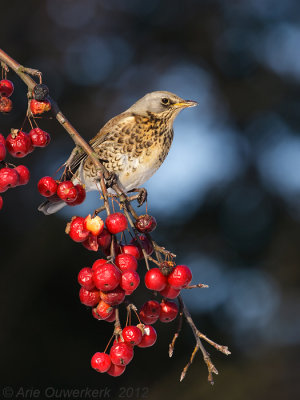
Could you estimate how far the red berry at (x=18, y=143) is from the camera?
722mm

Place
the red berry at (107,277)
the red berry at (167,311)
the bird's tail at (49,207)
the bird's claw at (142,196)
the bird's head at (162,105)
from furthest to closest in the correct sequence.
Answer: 1. the bird's head at (162,105)
2. the bird's tail at (49,207)
3. the bird's claw at (142,196)
4. the red berry at (167,311)
5. the red berry at (107,277)

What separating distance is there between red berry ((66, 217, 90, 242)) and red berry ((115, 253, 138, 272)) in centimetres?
5

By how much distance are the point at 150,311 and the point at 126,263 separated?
9cm

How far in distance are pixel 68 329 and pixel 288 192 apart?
1.69 m

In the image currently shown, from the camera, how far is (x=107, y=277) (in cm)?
62

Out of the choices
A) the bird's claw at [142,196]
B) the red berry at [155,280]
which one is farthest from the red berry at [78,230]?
the bird's claw at [142,196]

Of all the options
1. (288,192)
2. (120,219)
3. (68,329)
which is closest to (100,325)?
(68,329)

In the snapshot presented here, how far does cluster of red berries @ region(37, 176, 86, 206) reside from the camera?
0.69 meters

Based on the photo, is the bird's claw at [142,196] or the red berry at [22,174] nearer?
the red berry at [22,174]

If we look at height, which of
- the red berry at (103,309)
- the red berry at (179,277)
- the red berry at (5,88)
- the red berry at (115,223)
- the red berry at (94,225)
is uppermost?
the red berry at (5,88)

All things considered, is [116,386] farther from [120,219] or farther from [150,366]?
[120,219]

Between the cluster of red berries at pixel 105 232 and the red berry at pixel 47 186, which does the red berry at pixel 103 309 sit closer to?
the cluster of red berries at pixel 105 232

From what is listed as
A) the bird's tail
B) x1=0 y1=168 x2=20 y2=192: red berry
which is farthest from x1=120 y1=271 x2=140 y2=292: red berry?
the bird's tail

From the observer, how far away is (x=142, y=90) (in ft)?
11.0
